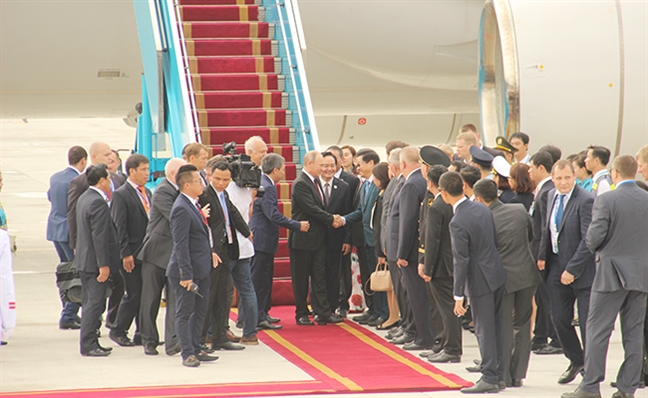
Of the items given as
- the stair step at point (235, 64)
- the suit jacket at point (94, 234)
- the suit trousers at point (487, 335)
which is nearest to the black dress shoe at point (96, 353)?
the suit jacket at point (94, 234)

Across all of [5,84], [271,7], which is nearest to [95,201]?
[271,7]

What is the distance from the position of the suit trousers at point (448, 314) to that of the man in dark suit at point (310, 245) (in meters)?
1.61

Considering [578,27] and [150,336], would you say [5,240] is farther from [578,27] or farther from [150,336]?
[578,27]

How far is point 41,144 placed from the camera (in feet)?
99.5

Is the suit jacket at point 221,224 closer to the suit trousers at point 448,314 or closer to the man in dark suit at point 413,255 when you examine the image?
the man in dark suit at point 413,255

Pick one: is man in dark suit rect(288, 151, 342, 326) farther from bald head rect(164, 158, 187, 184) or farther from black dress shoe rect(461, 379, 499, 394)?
black dress shoe rect(461, 379, 499, 394)

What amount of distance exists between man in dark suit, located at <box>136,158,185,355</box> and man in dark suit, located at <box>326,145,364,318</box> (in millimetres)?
1848

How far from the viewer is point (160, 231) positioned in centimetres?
708

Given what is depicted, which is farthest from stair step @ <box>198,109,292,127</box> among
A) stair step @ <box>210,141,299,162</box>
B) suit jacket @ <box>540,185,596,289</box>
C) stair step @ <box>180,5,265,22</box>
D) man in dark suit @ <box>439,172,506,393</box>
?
man in dark suit @ <box>439,172,506,393</box>

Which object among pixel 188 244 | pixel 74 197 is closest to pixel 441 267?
pixel 188 244

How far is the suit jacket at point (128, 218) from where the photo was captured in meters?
7.35

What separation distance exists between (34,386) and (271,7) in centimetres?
590

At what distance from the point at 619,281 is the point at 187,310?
114 inches

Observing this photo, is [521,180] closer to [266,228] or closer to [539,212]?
[539,212]
